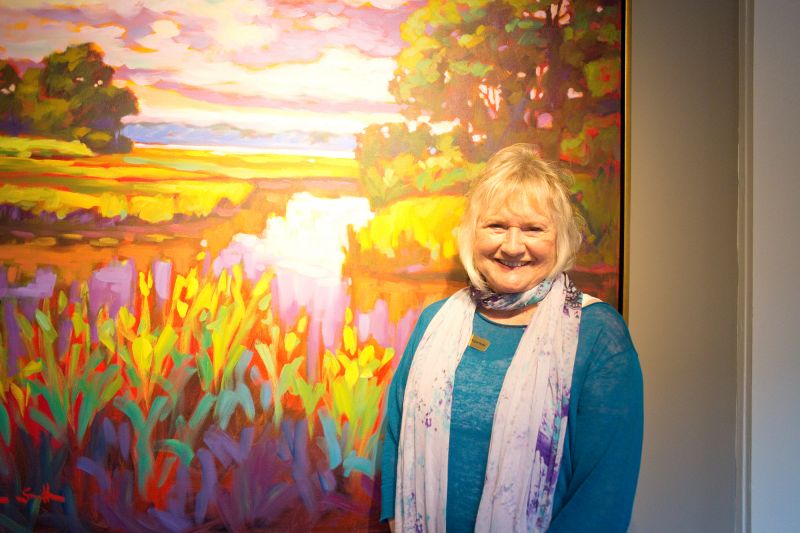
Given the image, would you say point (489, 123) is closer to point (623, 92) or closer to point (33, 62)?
point (623, 92)

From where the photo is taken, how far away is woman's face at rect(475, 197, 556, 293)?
160 centimetres

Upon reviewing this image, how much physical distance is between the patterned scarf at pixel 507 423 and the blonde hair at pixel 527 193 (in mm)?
95

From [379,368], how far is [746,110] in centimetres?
121

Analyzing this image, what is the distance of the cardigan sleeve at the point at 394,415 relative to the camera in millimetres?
1737

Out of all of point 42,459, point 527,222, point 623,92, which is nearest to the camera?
point 527,222

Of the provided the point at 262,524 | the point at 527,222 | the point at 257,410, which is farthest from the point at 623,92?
the point at 262,524

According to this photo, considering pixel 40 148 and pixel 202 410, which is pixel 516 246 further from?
pixel 40 148

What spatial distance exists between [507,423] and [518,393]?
0.08 meters

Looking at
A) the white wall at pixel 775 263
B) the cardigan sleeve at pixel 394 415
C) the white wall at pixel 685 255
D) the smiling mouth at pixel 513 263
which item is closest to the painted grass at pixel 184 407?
the cardigan sleeve at pixel 394 415

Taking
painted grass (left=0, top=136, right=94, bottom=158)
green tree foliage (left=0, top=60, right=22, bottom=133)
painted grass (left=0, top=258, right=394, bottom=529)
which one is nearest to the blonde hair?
painted grass (left=0, top=258, right=394, bottom=529)

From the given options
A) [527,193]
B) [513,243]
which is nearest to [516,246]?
[513,243]

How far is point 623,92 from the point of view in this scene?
1.95m

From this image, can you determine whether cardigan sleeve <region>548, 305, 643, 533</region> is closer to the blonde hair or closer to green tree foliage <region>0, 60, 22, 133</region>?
the blonde hair

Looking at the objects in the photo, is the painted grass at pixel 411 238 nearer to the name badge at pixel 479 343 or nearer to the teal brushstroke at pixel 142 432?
the name badge at pixel 479 343
